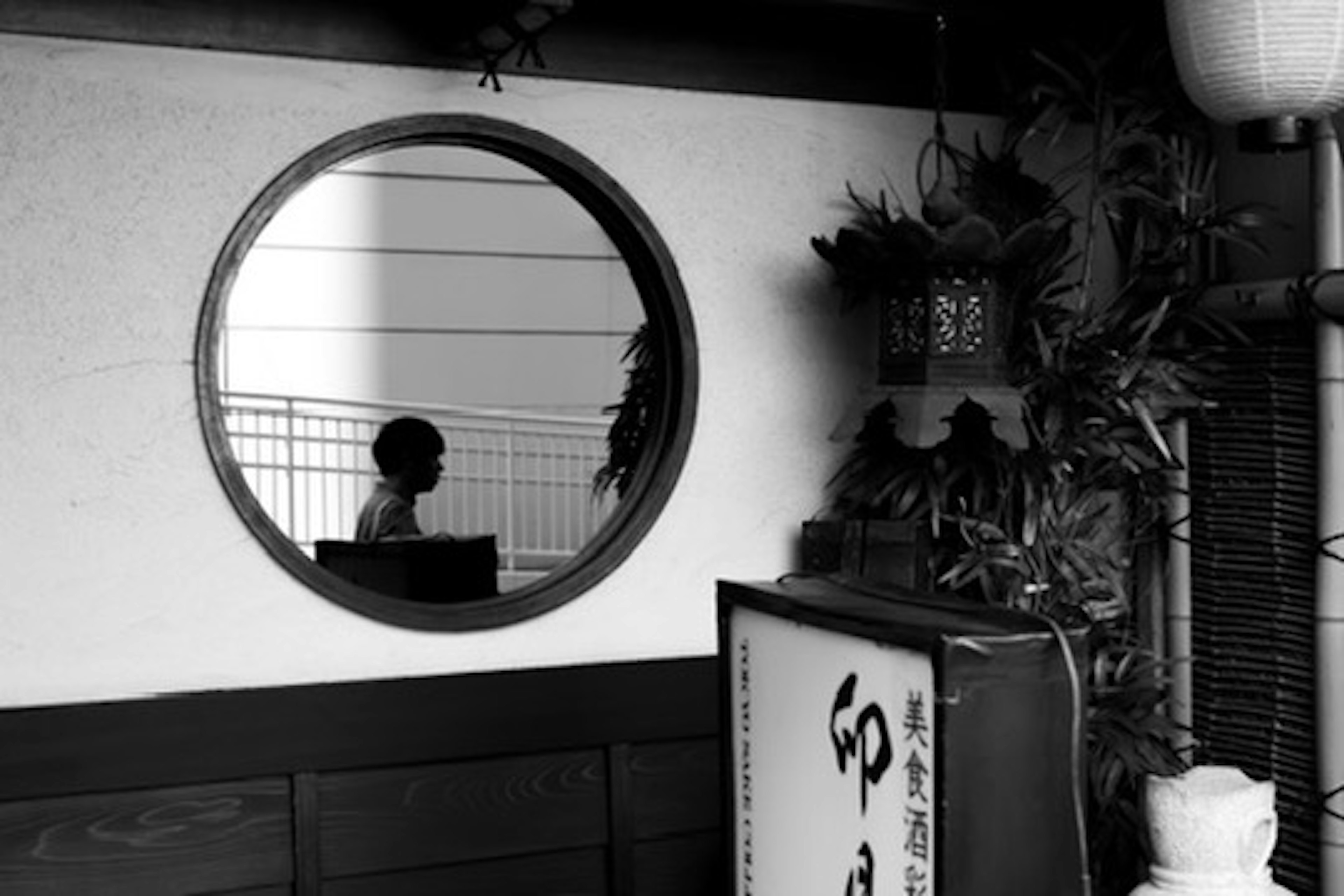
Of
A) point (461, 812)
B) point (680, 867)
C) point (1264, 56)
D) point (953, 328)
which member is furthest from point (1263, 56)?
point (461, 812)

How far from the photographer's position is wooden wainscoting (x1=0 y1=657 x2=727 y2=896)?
341 cm

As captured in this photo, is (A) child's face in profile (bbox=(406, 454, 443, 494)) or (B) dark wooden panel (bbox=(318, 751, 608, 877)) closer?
(B) dark wooden panel (bbox=(318, 751, 608, 877))

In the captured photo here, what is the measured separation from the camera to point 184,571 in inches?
139

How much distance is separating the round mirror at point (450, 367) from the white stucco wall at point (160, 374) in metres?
0.06

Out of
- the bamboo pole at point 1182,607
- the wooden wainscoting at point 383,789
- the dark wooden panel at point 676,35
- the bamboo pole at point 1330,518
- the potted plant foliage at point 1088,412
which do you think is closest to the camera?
the wooden wainscoting at point 383,789

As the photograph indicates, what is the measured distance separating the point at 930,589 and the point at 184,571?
1.59 m

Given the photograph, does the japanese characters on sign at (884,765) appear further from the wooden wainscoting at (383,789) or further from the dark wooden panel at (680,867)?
the dark wooden panel at (680,867)

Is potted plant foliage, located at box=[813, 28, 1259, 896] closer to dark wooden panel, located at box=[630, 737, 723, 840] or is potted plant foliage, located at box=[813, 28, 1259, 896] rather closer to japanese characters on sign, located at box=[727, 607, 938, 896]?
dark wooden panel, located at box=[630, 737, 723, 840]

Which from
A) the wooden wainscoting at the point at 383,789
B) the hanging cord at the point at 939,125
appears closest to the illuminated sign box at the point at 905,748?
the wooden wainscoting at the point at 383,789

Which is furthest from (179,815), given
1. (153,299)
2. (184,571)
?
(153,299)

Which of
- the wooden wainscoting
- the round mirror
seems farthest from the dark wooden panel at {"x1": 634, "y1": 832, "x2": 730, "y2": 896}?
the round mirror

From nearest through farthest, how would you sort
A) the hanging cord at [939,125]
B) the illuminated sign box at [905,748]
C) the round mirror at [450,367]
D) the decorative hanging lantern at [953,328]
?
the illuminated sign box at [905,748]
the round mirror at [450,367]
the decorative hanging lantern at [953,328]
the hanging cord at [939,125]

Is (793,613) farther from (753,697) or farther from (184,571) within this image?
(184,571)

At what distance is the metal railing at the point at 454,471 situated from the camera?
143 inches
